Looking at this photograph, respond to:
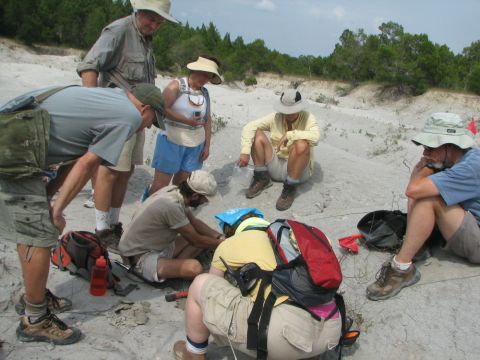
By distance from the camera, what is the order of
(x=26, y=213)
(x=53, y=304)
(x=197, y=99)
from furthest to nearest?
(x=197, y=99) < (x=53, y=304) < (x=26, y=213)

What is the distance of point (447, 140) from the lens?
3.06m

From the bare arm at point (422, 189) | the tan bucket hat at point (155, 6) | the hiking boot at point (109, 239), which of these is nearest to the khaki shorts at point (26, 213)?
the hiking boot at point (109, 239)

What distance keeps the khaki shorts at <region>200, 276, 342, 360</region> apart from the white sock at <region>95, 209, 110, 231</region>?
5.79ft

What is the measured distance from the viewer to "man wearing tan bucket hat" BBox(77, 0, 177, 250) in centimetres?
360

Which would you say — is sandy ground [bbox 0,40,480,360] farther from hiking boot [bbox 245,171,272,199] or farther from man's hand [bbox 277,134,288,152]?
man's hand [bbox 277,134,288,152]

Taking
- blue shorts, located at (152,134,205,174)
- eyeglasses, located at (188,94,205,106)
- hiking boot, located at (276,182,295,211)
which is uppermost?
eyeglasses, located at (188,94,205,106)

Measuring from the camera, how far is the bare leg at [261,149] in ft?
16.5

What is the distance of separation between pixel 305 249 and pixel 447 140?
1542mm

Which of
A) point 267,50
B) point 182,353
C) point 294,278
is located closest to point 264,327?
point 294,278

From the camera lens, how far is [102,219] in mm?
3758

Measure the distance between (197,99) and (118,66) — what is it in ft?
3.14

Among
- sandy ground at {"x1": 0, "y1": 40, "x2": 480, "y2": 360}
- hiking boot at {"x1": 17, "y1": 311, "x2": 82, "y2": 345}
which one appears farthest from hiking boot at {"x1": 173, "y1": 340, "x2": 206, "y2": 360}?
hiking boot at {"x1": 17, "y1": 311, "x2": 82, "y2": 345}

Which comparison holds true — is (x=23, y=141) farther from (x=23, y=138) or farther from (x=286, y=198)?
(x=286, y=198)

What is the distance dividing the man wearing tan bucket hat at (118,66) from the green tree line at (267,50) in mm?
15858
